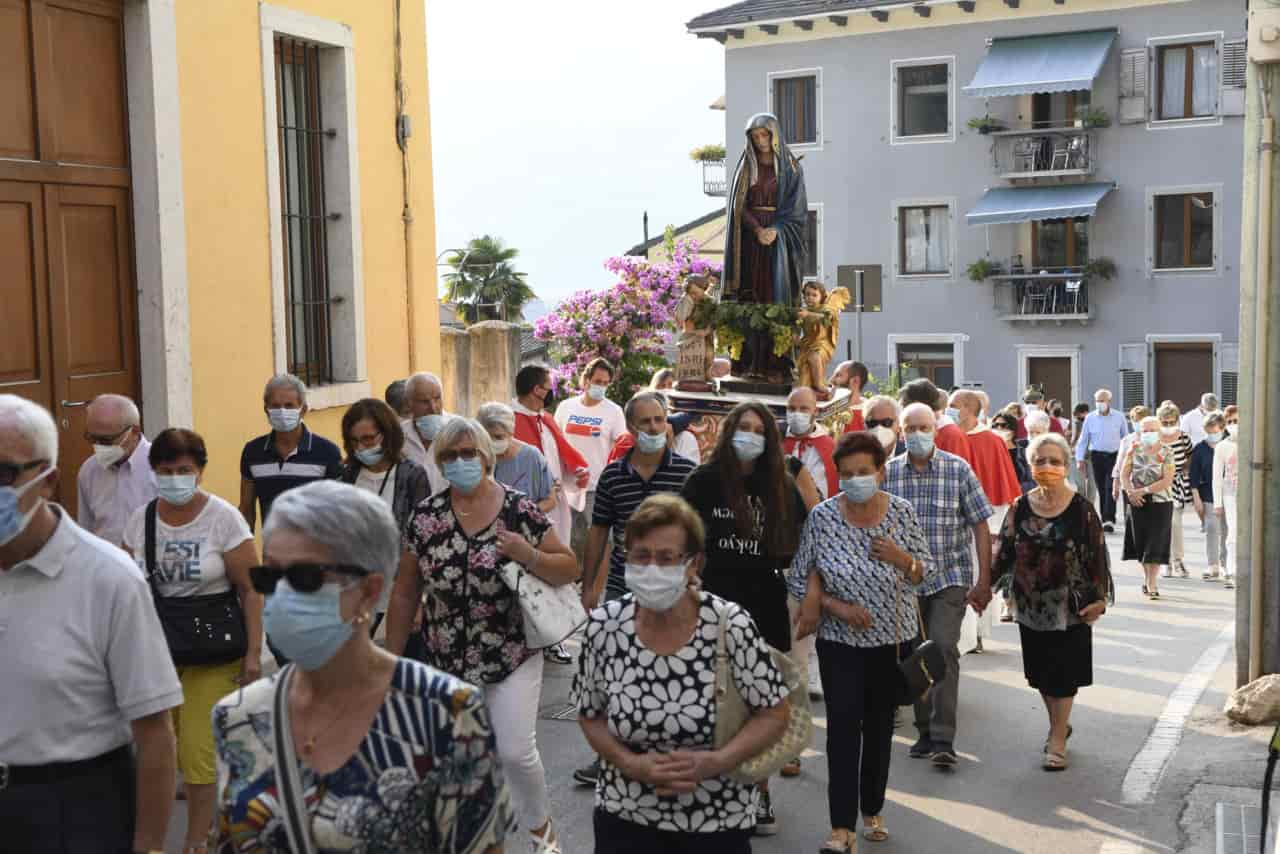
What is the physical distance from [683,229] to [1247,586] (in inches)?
1732

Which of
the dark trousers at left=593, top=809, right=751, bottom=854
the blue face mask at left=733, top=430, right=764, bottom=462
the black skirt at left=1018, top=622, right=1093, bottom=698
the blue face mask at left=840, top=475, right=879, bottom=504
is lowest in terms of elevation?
the black skirt at left=1018, top=622, right=1093, bottom=698

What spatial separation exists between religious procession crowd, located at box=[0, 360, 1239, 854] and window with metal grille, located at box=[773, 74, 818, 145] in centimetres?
2715

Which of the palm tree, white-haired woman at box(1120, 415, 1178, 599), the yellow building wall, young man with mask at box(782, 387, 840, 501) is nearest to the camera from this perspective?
young man with mask at box(782, 387, 840, 501)

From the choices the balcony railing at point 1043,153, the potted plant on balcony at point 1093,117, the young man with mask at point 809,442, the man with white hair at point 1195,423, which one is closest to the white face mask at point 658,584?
the young man with mask at point 809,442

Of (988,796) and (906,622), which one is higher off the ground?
(906,622)

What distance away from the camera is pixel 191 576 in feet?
21.1

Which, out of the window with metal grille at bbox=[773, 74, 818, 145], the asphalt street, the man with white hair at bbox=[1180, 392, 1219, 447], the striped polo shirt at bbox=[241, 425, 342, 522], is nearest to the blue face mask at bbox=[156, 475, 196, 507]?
the asphalt street

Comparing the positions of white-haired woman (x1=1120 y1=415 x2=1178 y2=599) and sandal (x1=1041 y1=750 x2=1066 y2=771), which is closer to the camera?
sandal (x1=1041 y1=750 x2=1066 y2=771)

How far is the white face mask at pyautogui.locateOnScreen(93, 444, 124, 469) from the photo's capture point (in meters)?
7.51

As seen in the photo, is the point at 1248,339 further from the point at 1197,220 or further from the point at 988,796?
the point at 1197,220

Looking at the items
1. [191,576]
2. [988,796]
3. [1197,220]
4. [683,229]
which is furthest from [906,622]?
[683,229]

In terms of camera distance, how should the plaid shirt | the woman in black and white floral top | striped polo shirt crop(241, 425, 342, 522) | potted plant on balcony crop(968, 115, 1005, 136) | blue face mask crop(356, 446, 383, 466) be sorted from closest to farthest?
1. the woman in black and white floral top
2. blue face mask crop(356, 446, 383, 466)
3. striped polo shirt crop(241, 425, 342, 522)
4. the plaid shirt
5. potted plant on balcony crop(968, 115, 1005, 136)

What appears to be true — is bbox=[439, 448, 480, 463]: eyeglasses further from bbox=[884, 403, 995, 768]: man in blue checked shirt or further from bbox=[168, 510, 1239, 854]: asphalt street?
bbox=[884, 403, 995, 768]: man in blue checked shirt

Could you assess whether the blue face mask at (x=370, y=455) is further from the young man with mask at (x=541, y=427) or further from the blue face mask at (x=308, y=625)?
the blue face mask at (x=308, y=625)
